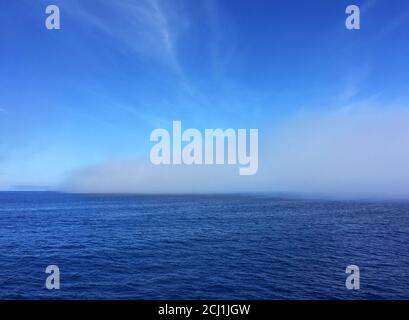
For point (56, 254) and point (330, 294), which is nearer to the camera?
point (330, 294)

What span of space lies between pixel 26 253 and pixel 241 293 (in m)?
21.0

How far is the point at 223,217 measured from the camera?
2158 inches

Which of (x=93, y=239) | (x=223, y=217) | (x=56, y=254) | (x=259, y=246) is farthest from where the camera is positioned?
(x=223, y=217)

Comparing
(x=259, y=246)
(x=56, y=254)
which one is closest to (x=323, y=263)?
(x=259, y=246)

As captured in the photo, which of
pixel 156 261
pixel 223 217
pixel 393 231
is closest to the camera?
pixel 156 261
